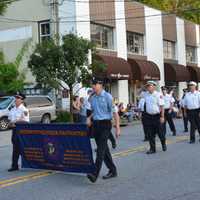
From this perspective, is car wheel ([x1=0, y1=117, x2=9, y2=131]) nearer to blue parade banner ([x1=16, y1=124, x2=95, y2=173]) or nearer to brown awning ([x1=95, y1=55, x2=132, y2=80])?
brown awning ([x1=95, y1=55, x2=132, y2=80])

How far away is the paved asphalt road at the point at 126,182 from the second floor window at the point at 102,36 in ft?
66.6

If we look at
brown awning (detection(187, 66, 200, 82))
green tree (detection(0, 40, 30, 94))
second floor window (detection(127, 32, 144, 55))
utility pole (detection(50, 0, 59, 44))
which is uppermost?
utility pole (detection(50, 0, 59, 44))

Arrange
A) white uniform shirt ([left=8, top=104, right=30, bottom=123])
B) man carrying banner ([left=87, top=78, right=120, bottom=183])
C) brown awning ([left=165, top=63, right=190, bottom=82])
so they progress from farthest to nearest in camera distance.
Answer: brown awning ([left=165, top=63, right=190, bottom=82]) < white uniform shirt ([left=8, top=104, right=30, bottom=123]) < man carrying banner ([left=87, top=78, right=120, bottom=183])

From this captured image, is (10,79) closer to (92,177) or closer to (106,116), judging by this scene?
(106,116)

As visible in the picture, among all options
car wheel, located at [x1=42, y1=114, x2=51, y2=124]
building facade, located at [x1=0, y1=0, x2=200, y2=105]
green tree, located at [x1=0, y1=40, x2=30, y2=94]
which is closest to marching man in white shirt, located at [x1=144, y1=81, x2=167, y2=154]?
car wheel, located at [x1=42, y1=114, x2=51, y2=124]

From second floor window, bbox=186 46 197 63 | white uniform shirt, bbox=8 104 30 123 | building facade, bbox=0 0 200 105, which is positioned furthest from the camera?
second floor window, bbox=186 46 197 63

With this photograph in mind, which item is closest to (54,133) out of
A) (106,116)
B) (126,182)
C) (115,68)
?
(106,116)

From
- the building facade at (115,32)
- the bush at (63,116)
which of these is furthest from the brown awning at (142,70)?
the bush at (63,116)

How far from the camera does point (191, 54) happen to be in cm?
4778

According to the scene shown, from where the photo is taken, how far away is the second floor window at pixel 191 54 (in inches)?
1837

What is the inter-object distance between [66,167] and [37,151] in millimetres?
856

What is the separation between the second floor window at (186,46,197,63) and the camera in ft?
153

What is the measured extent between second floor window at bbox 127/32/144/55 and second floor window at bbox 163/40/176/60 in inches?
175

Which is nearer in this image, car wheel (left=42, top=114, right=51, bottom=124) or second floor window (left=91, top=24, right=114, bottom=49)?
car wheel (left=42, top=114, right=51, bottom=124)
